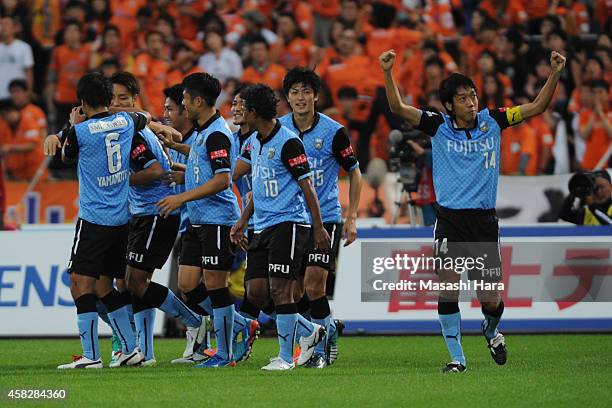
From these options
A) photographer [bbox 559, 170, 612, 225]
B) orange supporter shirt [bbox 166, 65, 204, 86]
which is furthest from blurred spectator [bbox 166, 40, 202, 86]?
photographer [bbox 559, 170, 612, 225]

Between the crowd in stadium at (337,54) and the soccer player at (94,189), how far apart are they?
28.4 feet

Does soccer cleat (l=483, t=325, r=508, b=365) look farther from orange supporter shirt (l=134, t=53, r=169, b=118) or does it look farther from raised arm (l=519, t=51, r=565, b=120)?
orange supporter shirt (l=134, t=53, r=169, b=118)

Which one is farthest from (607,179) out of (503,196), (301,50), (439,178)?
(301,50)

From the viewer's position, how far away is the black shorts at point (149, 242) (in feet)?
36.5

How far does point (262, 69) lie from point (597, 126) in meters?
5.42

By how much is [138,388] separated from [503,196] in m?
9.82

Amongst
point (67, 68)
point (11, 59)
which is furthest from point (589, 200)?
point (11, 59)

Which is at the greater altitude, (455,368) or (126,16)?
(126,16)

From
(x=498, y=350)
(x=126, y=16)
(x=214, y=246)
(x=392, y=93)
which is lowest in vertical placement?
(x=498, y=350)

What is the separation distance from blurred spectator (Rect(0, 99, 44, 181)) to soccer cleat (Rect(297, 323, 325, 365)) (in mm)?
9922

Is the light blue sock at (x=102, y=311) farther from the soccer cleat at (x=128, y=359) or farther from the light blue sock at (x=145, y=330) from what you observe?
the soccer cleat at (x=128, y=359)

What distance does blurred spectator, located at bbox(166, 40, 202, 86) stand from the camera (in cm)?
2064

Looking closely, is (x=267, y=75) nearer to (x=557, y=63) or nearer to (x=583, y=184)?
(x=583, y=184)

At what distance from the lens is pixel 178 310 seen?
37.7 feet
